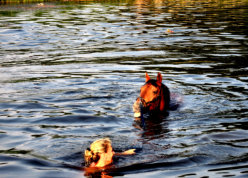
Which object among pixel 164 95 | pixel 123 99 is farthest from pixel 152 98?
pixel 123 99

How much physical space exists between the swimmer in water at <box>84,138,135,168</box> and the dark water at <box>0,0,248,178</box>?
208mm

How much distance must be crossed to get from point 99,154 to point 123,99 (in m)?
5.40

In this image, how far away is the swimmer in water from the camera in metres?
6.84

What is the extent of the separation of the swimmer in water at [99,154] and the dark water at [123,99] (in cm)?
21

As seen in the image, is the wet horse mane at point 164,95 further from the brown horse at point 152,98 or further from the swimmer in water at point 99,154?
the swimmer in water at point 99,154

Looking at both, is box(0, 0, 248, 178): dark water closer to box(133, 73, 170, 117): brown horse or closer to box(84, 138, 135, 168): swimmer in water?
box(84, 138, 135, 168): swimmer in water

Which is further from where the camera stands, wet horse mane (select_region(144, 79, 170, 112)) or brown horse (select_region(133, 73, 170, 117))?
wet horse mane (select_region(144, 79, 170, 112))

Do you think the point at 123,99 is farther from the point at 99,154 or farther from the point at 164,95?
Result: the point at 99,154

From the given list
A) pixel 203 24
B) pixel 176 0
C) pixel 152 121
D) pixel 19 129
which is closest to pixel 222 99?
pixel 152 121

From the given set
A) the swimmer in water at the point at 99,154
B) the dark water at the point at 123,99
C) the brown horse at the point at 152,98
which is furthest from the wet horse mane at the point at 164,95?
the swimmer in water at the point at 99,154

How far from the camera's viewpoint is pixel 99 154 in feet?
22.6

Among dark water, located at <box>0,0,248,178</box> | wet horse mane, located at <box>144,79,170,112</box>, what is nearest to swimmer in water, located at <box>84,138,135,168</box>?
dark water, located at <box>0,0,248,178</box>

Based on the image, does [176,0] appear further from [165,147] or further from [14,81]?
[165,147]

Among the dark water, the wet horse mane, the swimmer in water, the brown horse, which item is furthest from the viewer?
the wet horse mane
